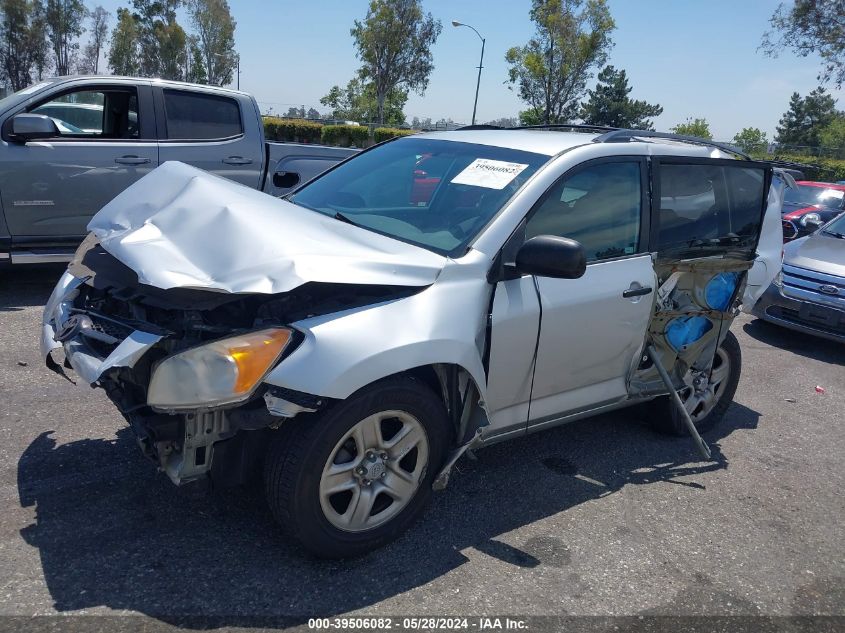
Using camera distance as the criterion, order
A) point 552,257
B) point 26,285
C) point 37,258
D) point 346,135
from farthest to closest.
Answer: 1. point 346,135
2. point 26,285
3. point 37,258
4. point 552,257

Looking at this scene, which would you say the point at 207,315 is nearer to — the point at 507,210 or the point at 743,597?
the point at 507,210

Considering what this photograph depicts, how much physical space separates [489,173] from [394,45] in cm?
5100

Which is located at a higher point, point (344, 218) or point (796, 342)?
point (344, 218)

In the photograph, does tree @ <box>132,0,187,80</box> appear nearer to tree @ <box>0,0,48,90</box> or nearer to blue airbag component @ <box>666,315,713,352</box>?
tree @ <box>0,0,48,90</box>

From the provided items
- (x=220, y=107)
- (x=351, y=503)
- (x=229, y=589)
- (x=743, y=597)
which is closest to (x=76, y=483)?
(x=229, y=589)

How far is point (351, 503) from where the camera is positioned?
290 cm

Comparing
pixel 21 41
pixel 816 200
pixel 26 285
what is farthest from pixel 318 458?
pixel 21 41

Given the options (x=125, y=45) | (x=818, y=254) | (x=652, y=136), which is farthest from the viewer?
(x=125, y=45)

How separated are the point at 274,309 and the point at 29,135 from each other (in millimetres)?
4766

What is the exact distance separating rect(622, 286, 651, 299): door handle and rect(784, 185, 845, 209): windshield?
11.6 m

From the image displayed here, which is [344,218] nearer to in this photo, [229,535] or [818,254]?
[229,535]

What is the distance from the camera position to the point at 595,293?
3.59 meters

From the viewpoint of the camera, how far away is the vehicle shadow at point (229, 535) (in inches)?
104

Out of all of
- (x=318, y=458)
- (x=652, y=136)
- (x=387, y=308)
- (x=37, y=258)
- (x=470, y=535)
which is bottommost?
(x=470, y=535)
